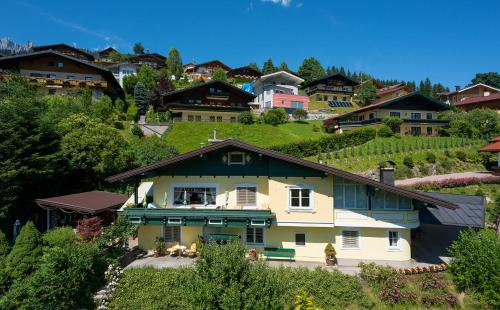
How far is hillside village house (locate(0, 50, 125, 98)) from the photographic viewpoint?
45.2 meters

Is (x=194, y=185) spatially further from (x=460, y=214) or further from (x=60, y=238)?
(x=460, y=214)

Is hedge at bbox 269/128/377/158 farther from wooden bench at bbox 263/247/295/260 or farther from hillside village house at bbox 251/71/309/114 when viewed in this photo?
hillside village house at bbox 251/71/309/114

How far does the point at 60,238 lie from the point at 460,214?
2397 centimetres

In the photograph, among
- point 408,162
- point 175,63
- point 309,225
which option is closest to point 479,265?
point 309,225

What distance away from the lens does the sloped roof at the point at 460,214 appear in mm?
17922

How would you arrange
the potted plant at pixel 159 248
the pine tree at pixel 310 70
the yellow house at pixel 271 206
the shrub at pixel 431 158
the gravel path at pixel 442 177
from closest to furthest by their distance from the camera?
the yellow house at pixel 271 206, the potted plant at pixel 159 248, the gravel path at pixel 442 177, the shrub at pixel 431 158, the pine tree at pixel 310 70

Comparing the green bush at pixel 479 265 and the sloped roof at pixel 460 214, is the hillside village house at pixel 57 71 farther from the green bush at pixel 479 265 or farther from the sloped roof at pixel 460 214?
the green bush at pixel 479 265

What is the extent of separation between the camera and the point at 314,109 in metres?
65.6

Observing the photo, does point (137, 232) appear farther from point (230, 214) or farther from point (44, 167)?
point (44, 167)

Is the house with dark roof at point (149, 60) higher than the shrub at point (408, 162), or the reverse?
the house with dark roof at point (149, 60)

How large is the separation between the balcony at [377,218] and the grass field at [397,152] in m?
15.6

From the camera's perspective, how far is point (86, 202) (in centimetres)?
2052

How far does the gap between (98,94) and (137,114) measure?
22.9 feet

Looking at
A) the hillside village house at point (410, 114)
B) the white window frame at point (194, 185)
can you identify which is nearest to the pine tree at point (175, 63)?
the hillside village house at point (410, 114)
